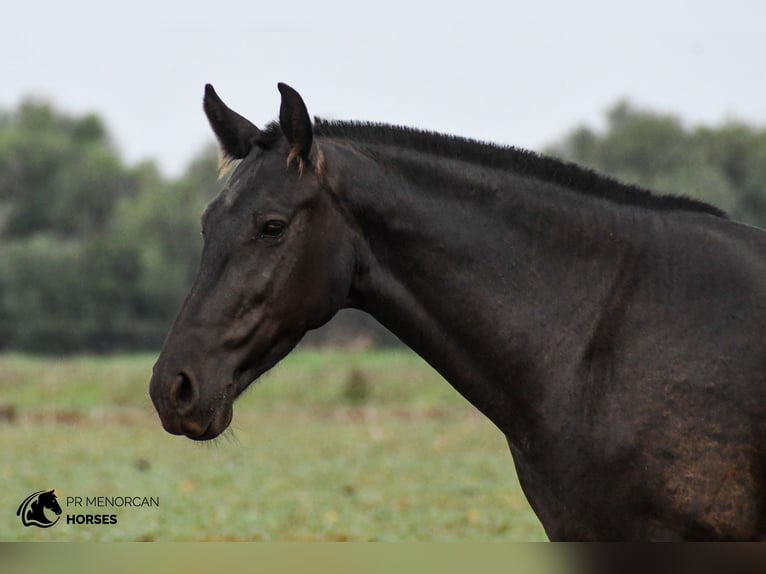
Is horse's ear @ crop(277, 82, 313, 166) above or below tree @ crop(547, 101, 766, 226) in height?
below

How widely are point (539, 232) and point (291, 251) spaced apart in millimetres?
893

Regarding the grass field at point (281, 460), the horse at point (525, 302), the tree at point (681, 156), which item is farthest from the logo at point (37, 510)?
the tree at point (681, 156)

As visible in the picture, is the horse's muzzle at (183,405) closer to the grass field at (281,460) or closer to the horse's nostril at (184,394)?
the horse's nostril at (184,394)

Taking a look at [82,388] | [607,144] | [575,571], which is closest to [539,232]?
[575,571]

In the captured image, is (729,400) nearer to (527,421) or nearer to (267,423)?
(527,421)

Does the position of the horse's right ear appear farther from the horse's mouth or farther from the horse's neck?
the horse's mouth

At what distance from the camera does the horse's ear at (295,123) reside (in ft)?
10.4

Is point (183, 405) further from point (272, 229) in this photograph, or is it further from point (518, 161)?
point (518, 161)

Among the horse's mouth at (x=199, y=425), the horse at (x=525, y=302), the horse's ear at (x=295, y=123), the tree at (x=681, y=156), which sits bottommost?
the horse's mouth at (x=199, y=425)

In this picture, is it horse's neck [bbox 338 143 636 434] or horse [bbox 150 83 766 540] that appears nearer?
horse [bbox 150 83 766 540]

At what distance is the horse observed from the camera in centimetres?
307

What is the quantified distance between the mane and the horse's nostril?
103cm

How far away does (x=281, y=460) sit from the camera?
41.9 feet

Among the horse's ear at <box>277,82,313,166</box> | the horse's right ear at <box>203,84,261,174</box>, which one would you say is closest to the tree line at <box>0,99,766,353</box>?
the horse's right ear at <box>203,84,261,174</box>
